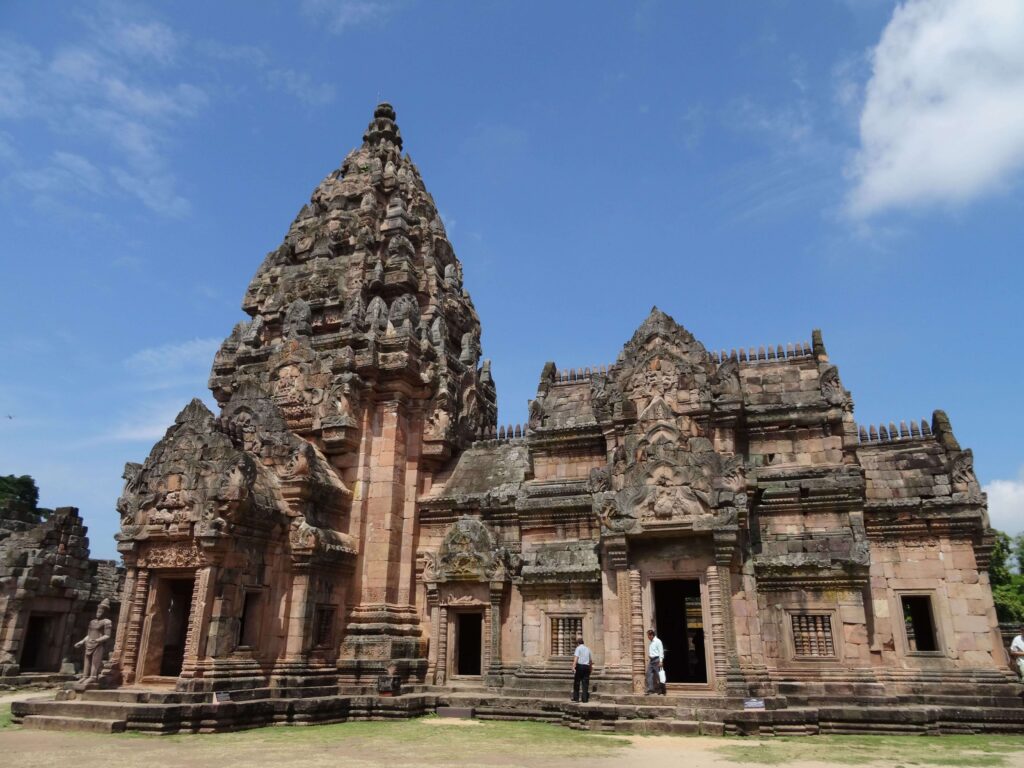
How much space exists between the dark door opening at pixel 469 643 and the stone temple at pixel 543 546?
0.07 meters

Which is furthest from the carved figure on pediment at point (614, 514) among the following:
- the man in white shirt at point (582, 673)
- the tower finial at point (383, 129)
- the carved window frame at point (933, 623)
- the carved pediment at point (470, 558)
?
the tower finial at point (383, 129)

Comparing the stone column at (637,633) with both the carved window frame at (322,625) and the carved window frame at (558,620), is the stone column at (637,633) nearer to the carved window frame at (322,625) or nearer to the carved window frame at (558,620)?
the carved window frame at (558,620)

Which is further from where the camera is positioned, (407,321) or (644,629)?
(407,321)

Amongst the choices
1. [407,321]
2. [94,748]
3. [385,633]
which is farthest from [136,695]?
[407,321]

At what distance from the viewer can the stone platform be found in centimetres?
1296

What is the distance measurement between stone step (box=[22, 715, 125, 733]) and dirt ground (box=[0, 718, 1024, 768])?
0.27 metres

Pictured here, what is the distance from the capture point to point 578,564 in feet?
55.9

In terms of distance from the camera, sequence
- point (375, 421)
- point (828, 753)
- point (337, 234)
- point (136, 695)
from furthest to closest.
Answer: point (337, 234)
point (375, 421)
point (136, 695)
point (828, 753)

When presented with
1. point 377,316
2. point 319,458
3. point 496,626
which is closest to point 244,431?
point 319,458

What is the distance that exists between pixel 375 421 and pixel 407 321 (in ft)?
9.91

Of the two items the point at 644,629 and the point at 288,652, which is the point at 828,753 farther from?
the point at 288,652

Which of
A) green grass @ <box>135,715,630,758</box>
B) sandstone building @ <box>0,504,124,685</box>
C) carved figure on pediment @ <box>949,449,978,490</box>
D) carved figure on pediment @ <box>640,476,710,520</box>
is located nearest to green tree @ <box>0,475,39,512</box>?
sandstone building @ <box>0,504,124,685</box>

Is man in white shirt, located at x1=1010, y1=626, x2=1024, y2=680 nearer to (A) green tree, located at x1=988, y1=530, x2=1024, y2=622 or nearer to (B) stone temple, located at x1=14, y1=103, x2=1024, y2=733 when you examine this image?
(B) stone temple, located at x1=14, y1=103, x2=1024, y2=733

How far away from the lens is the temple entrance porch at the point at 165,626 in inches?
588
